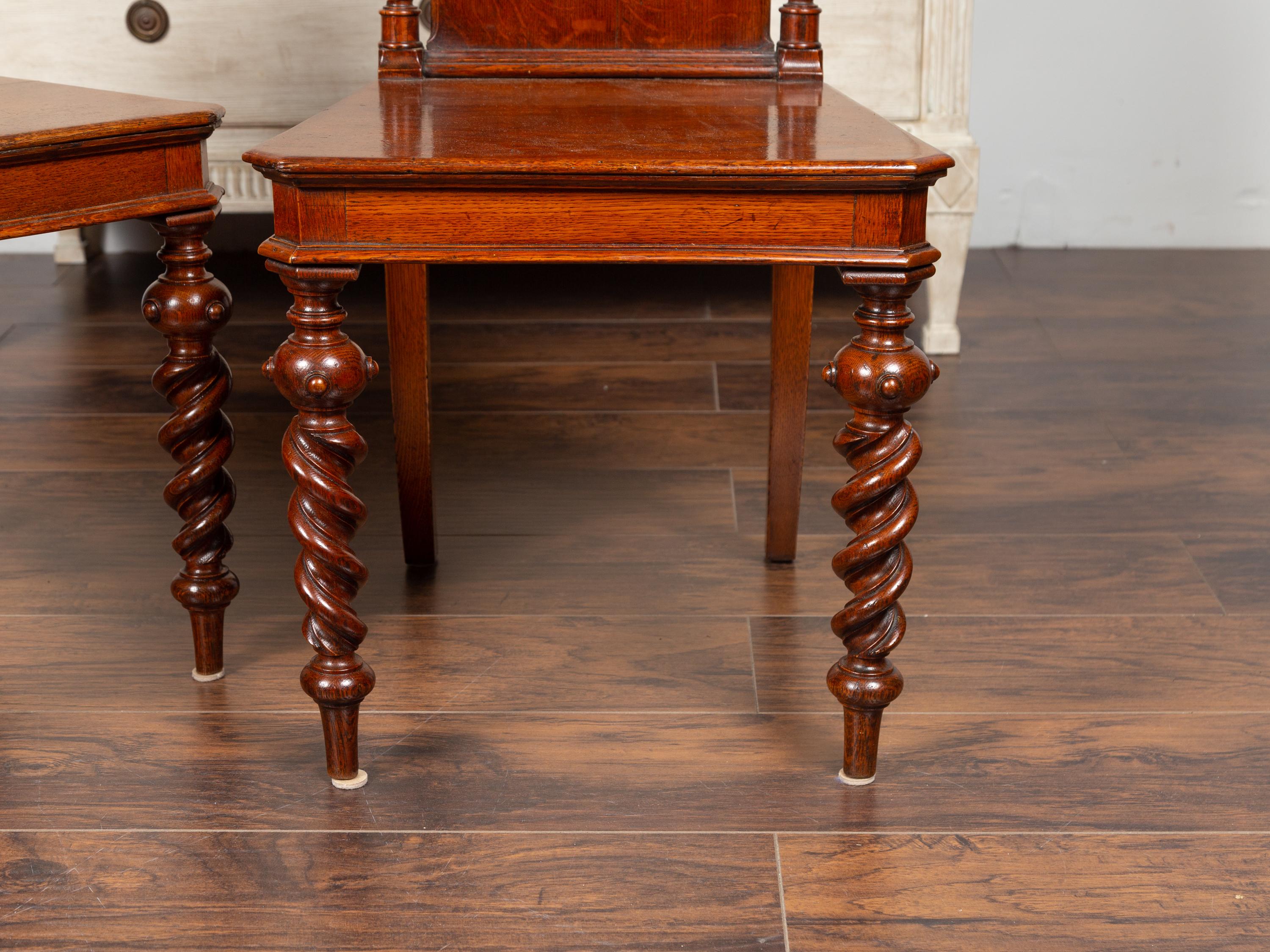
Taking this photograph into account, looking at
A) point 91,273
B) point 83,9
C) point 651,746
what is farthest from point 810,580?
point 91,273

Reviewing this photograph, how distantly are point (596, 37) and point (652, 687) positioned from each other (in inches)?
24.3

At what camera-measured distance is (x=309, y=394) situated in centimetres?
90

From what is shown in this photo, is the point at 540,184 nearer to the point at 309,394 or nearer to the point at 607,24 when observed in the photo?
the point at 309,394

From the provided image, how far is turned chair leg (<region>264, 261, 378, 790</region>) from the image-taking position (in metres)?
0.90

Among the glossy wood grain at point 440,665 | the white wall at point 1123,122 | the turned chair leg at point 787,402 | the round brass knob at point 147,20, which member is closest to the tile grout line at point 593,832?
the glossy wood grain at point 440,665

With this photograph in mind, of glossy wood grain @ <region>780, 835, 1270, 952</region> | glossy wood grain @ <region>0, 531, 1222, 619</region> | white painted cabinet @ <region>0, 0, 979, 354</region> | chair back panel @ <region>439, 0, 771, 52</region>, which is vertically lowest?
glossy wood grain @ <region>780, 835, 1270, 952</region>

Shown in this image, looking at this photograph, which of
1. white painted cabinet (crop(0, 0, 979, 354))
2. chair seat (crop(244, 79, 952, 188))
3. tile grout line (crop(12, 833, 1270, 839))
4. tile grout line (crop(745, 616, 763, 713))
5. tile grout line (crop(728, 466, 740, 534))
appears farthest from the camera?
white painted cabinet (crop(0, 0, 979, 354))

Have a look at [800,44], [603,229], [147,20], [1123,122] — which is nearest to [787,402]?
[800,44]

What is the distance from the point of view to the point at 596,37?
1259 millimetres

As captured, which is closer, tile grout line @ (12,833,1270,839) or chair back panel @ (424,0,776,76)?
tile grout line @ (12,833,1270,839)

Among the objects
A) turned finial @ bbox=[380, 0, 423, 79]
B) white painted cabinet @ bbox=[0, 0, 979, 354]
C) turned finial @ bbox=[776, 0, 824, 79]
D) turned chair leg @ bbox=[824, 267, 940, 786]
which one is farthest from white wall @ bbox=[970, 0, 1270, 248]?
turned chair leg @ bbox=[824, 267, 940, 786]

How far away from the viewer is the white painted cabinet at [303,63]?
1978mm

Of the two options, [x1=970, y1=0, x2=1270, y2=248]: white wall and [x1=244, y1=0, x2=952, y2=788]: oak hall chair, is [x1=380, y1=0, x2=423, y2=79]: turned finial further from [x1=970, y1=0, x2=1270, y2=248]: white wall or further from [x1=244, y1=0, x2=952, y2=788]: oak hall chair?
[x1=970, y1=0, x2=1270, y2=248]: white wall

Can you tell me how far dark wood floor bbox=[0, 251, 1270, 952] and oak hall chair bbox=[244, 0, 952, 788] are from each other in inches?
4.1
